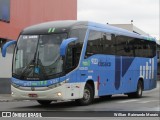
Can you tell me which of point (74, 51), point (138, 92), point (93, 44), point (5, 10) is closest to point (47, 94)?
point (74, 51)

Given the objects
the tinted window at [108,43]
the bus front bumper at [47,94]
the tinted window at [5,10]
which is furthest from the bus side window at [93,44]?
the tinted window at [5,10]

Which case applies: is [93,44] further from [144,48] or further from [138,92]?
[144,48]

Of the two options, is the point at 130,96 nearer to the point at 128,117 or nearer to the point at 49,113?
the point at 49,113

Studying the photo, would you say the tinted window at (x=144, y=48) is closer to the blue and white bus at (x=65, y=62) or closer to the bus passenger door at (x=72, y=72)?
the blue and white bus at (x=65, y=62)

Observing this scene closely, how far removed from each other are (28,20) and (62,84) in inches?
534

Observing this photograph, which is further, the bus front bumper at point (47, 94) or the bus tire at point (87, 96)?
the bus tire at point (87, 96)

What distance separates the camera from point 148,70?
27.2 meters

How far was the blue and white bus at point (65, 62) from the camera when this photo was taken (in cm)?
1783

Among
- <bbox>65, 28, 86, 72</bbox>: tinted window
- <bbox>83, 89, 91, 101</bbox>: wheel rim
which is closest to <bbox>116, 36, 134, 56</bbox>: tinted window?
<bbox>83, 89, 91, 101</bbox>: wheel rim

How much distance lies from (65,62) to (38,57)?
110 centimetres

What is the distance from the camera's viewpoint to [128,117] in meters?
14.1

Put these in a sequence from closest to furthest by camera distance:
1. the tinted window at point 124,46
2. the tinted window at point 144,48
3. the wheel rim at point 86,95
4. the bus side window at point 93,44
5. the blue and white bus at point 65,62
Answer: the blue and white bus at point 65,62 < the wheel rim at point 86,95 < the bus side window at point 93,44 < the tinted window at point 124,46 < the tinted window at point 144,48

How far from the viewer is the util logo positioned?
86.0 ft

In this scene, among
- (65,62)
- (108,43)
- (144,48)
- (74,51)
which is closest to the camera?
(65,62)
